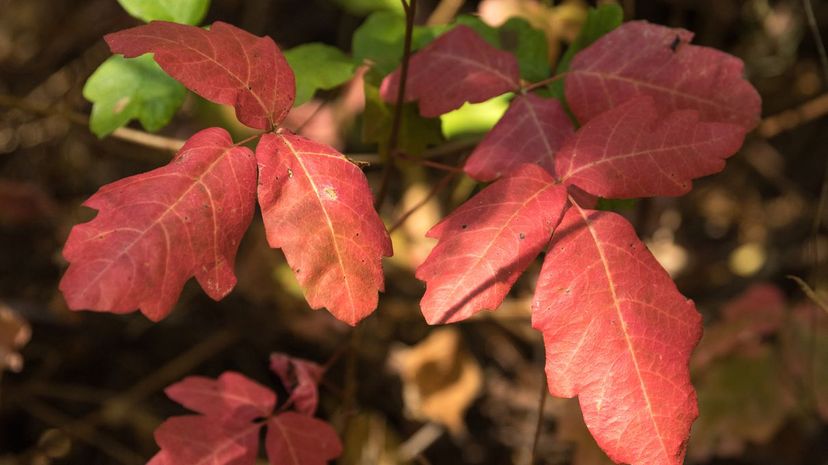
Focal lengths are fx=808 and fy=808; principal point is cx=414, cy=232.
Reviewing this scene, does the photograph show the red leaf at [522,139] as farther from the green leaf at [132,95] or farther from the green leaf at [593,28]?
the green leaf at [132,95]

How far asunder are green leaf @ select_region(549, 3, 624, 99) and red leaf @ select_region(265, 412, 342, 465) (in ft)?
2.06

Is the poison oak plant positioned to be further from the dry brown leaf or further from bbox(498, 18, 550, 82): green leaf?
the dry brown leaf

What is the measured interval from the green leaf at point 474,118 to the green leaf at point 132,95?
49cm

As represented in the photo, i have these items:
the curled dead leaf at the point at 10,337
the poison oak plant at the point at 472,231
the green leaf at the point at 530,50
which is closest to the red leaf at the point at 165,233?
the poison oak plant at the point at 472,231

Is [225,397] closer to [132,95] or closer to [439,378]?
[132,95]

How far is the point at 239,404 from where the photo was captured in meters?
1.22

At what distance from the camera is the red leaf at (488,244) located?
887 millimetres

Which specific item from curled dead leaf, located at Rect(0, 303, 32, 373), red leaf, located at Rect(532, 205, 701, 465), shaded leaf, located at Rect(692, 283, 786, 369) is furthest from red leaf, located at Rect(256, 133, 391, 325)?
shaded leaf, located at Rect(692, 283, 786, 369)

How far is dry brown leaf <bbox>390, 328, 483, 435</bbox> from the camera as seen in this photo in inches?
85.1

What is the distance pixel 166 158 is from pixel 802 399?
5.56 feet

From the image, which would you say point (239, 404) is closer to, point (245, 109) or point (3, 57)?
point (245, 109)

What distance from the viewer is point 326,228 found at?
89 cm

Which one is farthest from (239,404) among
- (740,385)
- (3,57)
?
(3,57)

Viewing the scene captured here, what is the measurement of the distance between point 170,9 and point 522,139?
2.01 feet
